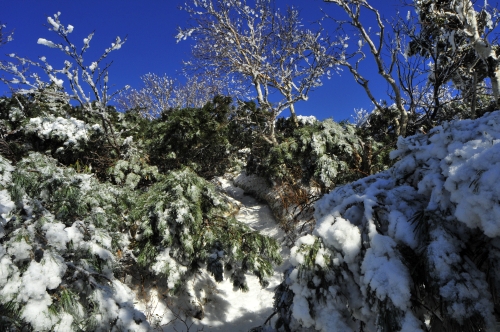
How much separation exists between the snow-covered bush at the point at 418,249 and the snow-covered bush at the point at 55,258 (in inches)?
57.2

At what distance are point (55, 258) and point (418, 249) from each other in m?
2.32

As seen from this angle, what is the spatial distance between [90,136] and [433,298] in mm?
6027

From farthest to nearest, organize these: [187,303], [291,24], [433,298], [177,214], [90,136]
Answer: [291,24] < [90,136] < [187,303] < [177,214] < [433,298]

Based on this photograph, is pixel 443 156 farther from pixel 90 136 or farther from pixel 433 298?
pixel 90 136

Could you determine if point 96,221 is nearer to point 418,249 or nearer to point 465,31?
point 418,249

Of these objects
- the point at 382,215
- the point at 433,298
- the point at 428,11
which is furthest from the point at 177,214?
the point at 428,11

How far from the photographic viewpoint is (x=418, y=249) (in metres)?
1.54

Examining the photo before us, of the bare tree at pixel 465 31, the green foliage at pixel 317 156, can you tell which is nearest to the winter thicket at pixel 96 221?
the green foliage at pixel 317 156

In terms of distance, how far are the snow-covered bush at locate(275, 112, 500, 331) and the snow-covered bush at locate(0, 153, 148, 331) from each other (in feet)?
4.76

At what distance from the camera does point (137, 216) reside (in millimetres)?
4031

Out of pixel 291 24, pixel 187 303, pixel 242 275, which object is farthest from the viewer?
pixel 291 24

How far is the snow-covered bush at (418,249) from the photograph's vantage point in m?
1.29

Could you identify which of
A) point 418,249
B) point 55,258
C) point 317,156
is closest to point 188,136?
point 317,156

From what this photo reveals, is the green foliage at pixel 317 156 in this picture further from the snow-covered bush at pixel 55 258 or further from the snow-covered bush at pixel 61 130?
the snow-covered bush at pixel 55 258
